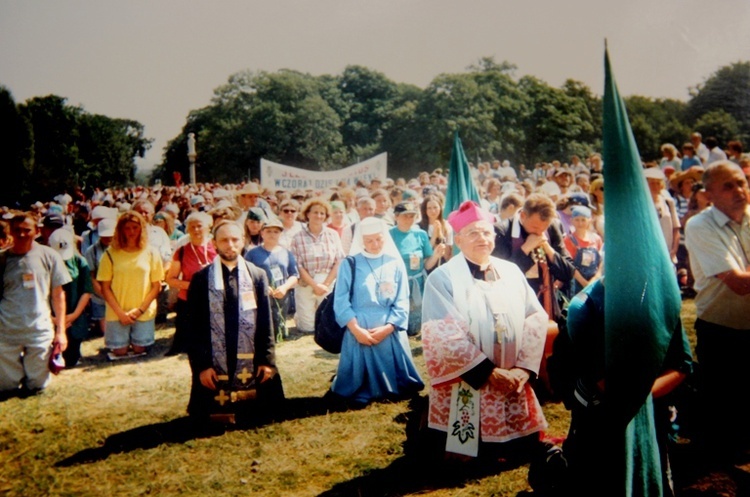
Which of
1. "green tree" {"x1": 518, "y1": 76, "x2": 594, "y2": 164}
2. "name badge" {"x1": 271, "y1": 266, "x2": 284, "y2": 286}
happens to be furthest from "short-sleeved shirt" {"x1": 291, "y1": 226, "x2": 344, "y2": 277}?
"green tree" {"x1": 518, "y1": 76, "x2": 594, "y2": 164}

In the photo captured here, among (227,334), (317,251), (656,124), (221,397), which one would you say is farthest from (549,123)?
(221,397)

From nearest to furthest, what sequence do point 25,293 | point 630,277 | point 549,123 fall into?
point 630,277, point 25,293, point 549,123

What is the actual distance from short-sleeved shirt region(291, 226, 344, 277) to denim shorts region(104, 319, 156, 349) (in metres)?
2.20

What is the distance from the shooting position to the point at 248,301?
459 centimetres

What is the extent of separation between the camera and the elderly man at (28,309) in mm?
5270

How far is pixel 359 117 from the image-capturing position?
2528 cm

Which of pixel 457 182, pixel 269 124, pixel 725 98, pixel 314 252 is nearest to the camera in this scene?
pixel 457 182

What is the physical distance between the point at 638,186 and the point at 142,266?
6.15 m

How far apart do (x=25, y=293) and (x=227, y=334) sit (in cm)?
242

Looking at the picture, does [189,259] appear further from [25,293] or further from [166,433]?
[166,433]

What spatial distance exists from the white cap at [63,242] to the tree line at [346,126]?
2.50 feet

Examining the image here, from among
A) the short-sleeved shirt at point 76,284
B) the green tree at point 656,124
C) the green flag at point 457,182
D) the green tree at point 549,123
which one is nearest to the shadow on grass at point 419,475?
the green flag at point 457,182

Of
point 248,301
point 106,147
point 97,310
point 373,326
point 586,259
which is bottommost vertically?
point 97,310

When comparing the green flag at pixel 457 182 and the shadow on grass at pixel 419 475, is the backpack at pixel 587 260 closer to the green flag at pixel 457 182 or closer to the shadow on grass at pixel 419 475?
the green flag at pixel 457 182
